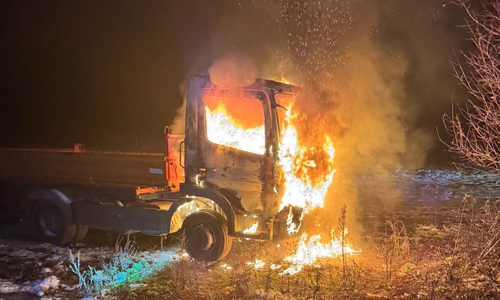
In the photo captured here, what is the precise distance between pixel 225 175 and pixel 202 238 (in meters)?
1.03

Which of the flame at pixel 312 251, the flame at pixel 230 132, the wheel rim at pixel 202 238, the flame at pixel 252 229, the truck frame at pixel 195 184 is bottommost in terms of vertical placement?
the flame at pixel 312 251

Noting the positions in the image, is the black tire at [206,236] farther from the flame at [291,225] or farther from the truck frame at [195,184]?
the flame at [291,225]

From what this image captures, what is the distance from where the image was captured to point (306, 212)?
6754mm

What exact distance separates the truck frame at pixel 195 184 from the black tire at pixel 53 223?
2 cm

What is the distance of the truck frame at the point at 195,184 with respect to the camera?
6445 mm

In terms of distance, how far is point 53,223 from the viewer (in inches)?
335

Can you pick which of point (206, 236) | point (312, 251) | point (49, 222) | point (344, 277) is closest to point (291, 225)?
point (312, 251)

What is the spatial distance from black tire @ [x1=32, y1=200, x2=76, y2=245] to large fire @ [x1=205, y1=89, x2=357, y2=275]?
11.6ft

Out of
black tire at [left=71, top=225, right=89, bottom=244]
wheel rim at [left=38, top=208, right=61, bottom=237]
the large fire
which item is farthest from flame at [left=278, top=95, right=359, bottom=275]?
wheel rim at [left=38, top=208, right=61, bottom=237]

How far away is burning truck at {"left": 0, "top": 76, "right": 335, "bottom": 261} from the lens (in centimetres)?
643

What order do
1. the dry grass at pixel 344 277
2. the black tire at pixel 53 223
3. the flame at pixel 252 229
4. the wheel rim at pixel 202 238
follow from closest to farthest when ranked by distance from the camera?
the dry grass at pixel 344 277
the flame at pixel 252 229
the wheel rim at pixel 202 238
the black tire at pixel 53 223

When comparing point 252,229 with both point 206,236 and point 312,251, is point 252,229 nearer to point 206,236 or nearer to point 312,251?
point 206,236

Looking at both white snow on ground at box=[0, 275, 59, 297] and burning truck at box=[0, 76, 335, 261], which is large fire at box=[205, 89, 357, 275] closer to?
burning truck at box=[0, 76, 335, 261]

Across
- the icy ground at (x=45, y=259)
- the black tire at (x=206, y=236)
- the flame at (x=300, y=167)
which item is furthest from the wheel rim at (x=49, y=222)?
the flame at (x=300, y=167)
